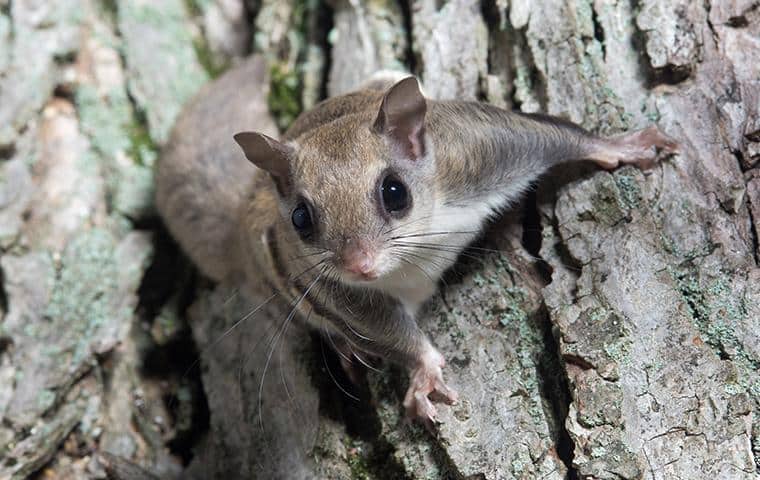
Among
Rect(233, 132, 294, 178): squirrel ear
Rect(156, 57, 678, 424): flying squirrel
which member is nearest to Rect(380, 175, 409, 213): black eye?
Rect(156, 57, 678, 424): flying squirrel

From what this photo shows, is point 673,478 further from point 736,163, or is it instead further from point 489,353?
point 736,163

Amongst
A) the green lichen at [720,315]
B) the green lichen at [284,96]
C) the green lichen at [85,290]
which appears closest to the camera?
the green lichen at [720,315]

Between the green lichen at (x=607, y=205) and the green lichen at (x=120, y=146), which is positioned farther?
the green lichen at (x=120, y=146)

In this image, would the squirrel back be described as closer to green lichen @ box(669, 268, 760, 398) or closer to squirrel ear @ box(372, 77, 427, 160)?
squirrel ear @ box(372, 77, 427, 160)

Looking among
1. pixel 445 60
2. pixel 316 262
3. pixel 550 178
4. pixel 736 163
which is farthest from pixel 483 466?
pixel 445 60

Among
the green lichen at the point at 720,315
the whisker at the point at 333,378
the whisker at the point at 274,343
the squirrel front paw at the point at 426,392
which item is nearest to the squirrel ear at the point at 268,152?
the whisker at the point at 274,343

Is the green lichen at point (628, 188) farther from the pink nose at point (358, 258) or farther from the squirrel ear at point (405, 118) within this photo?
the pink nose at point (358, 258)
